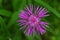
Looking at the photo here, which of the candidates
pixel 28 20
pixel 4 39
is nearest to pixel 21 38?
pixel 4 39

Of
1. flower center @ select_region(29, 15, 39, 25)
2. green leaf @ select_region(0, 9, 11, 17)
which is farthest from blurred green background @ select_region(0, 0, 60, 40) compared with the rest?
flower center @ select_region(29, 15, 39, 25)

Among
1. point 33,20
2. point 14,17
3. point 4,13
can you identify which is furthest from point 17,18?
point 33,20

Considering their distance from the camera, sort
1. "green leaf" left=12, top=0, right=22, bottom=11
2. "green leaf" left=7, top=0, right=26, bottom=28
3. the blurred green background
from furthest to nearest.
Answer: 1. "green leaf" left=12, top=0, right=22, bottom=11
2. "green leaf" left=7, top=0, right=26, bottom=28
3. the blurred green background

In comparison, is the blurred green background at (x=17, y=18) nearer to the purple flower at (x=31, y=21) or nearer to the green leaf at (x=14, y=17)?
the green leaf at (x=14, y=17)

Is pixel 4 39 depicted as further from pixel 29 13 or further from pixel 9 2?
pixel 29 13

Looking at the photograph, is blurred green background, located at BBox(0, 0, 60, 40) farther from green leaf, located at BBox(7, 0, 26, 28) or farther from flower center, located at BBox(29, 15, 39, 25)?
flower center, located at BBox(29, 15, 39, 25)

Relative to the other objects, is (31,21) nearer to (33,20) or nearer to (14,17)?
(33,20)

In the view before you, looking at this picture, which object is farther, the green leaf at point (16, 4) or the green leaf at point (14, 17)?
the green leaf at point (16, 4)

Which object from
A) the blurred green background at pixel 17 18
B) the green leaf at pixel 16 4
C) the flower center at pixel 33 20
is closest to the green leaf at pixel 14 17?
the blurred green background at pixel 17 18
